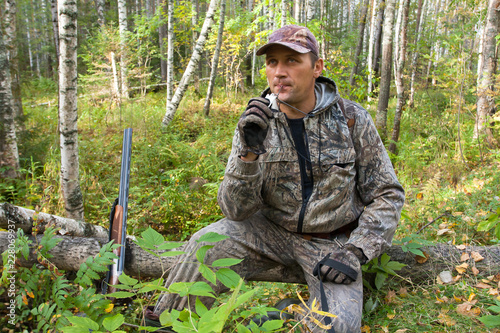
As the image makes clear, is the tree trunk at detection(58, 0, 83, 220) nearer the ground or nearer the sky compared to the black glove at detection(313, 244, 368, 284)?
nearer the sky

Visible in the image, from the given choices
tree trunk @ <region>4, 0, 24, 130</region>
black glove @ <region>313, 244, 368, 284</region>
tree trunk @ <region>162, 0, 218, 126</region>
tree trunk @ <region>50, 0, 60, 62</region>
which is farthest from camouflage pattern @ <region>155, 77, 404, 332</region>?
tree trunk @ <region>50, 0, 60, 62</region>

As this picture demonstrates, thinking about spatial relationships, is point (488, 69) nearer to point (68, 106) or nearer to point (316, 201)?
point (316, 201)

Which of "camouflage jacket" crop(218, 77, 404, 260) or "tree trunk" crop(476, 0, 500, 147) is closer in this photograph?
"camouflage jacket" crop(218, 77, 404, 260)

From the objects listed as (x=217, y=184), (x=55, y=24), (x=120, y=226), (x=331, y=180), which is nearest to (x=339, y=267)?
(x=331, y=180)

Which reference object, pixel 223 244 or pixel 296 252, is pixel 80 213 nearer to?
pixel 223 244

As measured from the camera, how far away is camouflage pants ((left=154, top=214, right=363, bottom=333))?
7.79 feet

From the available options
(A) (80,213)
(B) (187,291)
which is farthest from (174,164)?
(B) (187,291)

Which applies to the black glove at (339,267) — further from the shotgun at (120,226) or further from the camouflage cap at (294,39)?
the shotgun at (120,226)

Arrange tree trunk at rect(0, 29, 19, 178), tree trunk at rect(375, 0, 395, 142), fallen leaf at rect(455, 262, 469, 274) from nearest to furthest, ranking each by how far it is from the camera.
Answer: fallen leaf at rect(455, 262, 469, 274) < tree trunk at rect(0, 29, 19, 178) < tree trunk at rect(375, 0, 395, 142)

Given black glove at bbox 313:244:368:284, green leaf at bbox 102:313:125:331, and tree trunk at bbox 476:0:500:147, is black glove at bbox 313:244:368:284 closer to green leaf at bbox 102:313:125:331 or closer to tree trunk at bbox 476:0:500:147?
green leaf at bbox 102:313:125:331

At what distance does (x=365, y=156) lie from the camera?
268cm

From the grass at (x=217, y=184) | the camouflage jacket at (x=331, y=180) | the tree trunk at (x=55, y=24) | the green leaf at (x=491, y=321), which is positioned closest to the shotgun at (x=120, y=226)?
the camouflage jacket at (x=331, y=180)

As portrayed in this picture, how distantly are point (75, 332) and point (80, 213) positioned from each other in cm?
409

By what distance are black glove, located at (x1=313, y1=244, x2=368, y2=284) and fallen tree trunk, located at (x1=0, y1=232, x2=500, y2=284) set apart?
0.60 m
